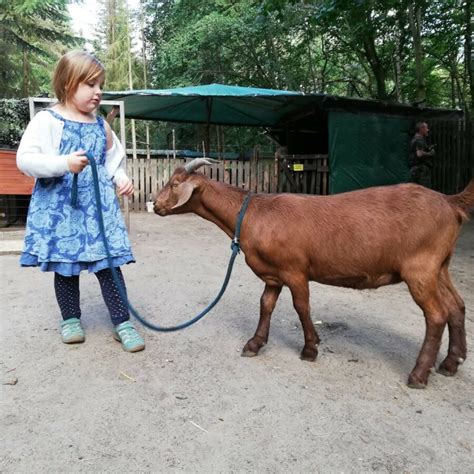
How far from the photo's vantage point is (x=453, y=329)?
10.0 ft

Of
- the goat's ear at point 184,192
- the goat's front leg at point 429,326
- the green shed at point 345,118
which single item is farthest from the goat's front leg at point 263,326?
the green shed at point 345,118

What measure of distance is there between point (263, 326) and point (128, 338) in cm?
98

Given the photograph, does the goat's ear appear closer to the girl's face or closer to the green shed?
the girl's face

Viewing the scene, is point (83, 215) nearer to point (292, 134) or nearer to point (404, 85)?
point (292, 134)

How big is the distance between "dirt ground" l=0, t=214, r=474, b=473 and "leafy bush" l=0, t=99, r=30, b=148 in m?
8.11

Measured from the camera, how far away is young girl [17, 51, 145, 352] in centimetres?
291

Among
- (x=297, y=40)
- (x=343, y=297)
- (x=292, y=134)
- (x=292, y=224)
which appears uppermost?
(x=297, y=40)

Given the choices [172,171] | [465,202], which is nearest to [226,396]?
[465,202]

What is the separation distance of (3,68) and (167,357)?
21.5m

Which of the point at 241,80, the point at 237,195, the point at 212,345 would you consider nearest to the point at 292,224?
the point at 237,195

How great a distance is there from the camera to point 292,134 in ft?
49.3

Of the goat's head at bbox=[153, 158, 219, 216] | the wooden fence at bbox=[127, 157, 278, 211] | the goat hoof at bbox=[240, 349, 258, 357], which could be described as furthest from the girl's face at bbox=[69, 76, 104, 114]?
the wooden fence at bbox=[127, 157, 278, 211]

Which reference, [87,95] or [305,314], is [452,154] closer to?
[305,314]

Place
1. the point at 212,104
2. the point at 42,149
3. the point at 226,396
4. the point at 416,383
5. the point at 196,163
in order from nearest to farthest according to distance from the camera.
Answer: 1. the point at 226,396
2. the point at 416,383
3. the point at 42,149
4. the point at 196,163
5. the point at 212,104
